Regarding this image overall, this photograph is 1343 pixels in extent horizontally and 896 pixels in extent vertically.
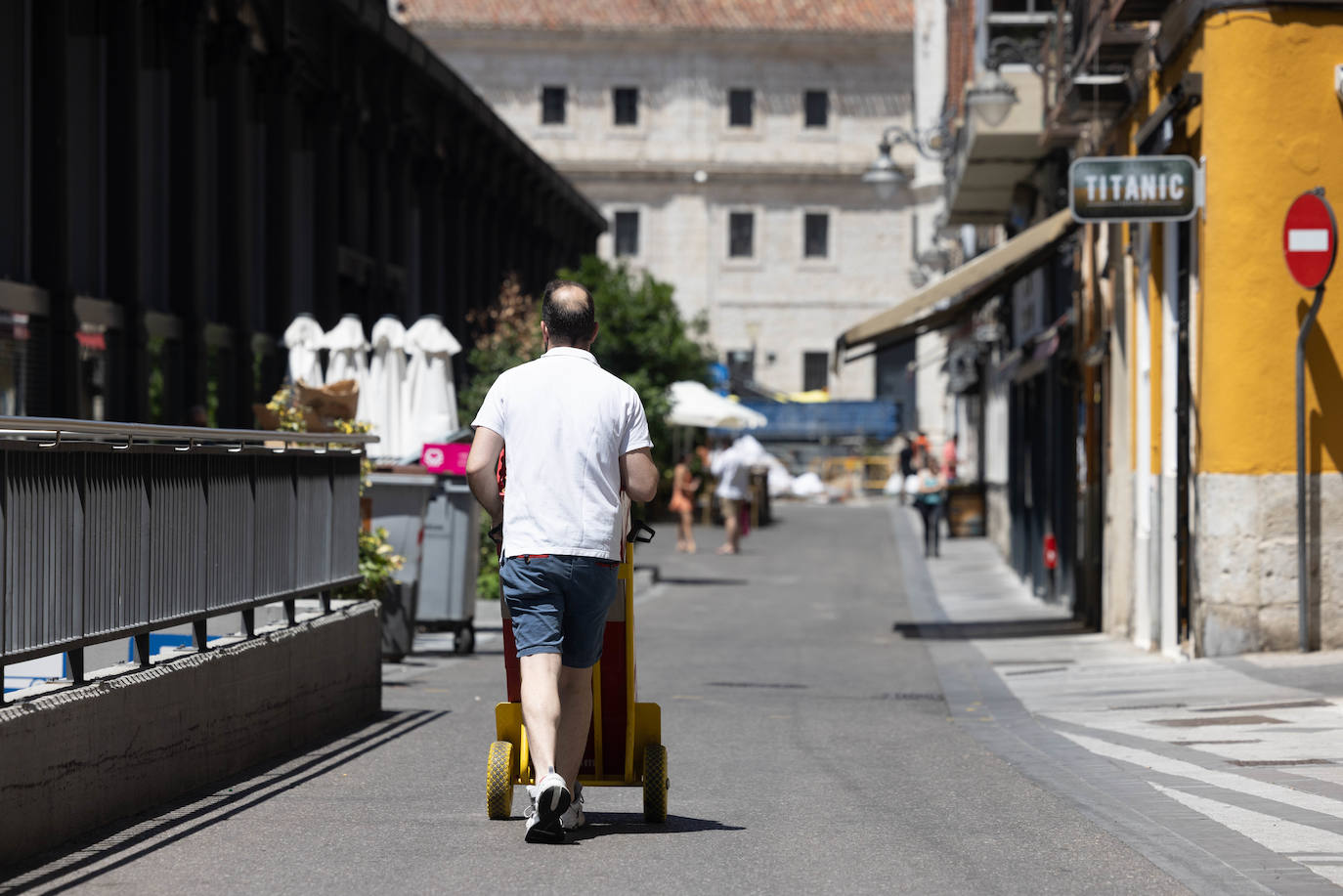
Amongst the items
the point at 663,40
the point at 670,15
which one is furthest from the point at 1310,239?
the point at 670,15

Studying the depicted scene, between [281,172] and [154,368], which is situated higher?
[281,172]

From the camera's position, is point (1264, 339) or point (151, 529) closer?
point (151, 529)

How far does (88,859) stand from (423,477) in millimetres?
8659

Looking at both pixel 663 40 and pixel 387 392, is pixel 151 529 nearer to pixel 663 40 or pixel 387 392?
pixel 387 392

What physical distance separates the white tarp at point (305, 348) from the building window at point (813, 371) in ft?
174

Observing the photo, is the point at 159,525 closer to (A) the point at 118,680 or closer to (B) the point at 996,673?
(A) the point at 118,680

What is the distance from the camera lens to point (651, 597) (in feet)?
77.1

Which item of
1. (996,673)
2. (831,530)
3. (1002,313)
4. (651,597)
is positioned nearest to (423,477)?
(996,673)

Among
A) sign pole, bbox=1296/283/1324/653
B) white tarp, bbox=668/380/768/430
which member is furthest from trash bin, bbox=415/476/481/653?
white tarp, bbox=668/380/768/430

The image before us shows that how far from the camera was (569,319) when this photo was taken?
284 inches

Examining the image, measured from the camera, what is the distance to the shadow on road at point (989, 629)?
18219 millimetres

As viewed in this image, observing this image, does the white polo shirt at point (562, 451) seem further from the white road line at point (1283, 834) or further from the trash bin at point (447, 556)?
the trash bin at point (447, 556)

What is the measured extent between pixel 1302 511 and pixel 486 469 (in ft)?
25.7

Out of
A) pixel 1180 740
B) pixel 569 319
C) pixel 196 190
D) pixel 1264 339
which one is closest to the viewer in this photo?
pixel 569 319
